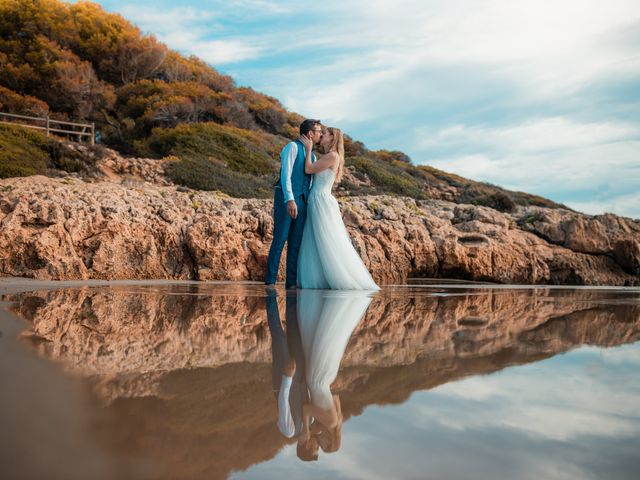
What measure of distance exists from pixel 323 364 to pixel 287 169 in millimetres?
5865

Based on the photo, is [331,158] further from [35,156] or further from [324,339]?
[35,156]

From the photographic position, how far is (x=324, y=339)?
9.09ft

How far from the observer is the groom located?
7.91 metres

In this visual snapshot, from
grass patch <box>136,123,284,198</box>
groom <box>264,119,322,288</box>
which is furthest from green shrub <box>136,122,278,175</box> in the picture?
groom <box>264,119,322,288</box>

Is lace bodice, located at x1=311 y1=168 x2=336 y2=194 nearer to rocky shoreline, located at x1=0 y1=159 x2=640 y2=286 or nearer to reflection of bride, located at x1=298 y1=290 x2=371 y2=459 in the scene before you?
rocky shoreline, located at x1=0 y1=159 x2=640 y2=286

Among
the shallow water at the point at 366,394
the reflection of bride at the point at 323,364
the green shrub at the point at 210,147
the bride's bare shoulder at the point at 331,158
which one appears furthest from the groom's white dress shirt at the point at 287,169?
the green shrub at the point at 210,147

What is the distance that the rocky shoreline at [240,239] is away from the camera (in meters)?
9.34

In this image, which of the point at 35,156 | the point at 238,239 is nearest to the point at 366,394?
the point at 238,239

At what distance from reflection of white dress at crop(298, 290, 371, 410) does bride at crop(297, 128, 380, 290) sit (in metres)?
3.20

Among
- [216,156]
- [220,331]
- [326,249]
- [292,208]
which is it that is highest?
[216,156]

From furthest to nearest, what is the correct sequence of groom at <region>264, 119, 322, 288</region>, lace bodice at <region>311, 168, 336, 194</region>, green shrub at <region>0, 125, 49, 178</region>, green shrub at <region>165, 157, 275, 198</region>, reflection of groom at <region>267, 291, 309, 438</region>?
green shrub at <region>165, 157, 275, 198</region> < green shrub at <region>0, 125, 49, 178</region> < lace bodice at <region>311, 168, 336, 194</region> < groom at <region>264, 119, 322, 288</region> < reflection of groom at <region>267, 291, 309, 438</region>

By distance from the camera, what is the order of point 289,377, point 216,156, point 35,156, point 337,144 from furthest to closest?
point 216,156, point 35,156, point 337,144, point 289,377

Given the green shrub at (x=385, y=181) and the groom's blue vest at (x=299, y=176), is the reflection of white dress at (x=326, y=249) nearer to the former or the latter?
the groom's blue vest at (x=299, y=176)

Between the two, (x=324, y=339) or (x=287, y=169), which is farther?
(x=287, y=169)
